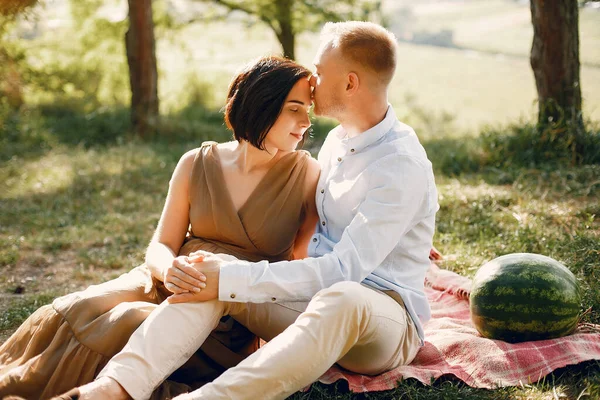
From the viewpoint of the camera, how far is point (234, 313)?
3.29 meters

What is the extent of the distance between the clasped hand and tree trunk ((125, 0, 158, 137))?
24.2 feet

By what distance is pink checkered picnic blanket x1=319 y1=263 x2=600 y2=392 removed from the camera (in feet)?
10.7

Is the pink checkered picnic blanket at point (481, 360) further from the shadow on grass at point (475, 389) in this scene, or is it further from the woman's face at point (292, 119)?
the woman's face at point (292, 119)

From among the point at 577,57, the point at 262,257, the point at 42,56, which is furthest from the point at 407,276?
the point at 42,56

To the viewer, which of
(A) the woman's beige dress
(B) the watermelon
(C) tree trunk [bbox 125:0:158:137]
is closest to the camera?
(A) the woman's beige dress

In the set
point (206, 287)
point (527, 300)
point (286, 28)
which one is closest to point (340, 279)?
point (206, 287)

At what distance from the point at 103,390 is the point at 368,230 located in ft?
4.69

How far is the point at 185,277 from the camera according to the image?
122 inches

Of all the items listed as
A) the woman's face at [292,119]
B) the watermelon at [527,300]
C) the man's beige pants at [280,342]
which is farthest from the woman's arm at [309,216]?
the watermelon at [527,300]

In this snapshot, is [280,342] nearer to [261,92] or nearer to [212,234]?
[212,234]

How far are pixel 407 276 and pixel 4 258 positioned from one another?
3.74 meters

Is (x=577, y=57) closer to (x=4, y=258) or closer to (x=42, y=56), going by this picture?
(x=4, y=258)

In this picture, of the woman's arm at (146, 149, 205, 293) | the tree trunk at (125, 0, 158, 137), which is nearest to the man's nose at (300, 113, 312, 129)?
the woman's arm at (146, 149, 205, 293)

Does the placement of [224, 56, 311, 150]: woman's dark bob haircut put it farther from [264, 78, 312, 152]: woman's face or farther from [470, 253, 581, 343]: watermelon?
[470, 253, 581, 343]: watermelon
